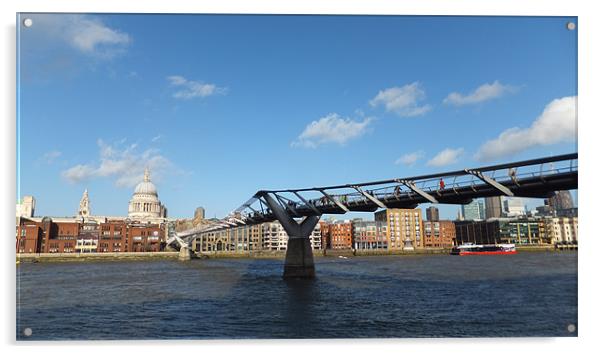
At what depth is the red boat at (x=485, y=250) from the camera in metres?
68.8

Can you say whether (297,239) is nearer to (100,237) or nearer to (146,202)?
(100,237)

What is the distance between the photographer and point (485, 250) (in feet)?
248

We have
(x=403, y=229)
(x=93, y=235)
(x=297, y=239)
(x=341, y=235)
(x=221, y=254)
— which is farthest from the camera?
(x=341, y=235)

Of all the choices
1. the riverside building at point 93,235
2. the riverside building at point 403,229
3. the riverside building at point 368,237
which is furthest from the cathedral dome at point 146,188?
the riverside building at point 403,229

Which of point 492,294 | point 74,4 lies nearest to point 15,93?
point 74,4

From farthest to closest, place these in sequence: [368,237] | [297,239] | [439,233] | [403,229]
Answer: [368,237], [403,229], [439,233], [297,239]

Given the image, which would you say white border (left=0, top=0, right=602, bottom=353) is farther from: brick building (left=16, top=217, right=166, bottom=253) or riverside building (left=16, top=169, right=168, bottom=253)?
brick building (left=16, top=217, right=166, bottom=253)

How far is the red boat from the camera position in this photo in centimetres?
6875

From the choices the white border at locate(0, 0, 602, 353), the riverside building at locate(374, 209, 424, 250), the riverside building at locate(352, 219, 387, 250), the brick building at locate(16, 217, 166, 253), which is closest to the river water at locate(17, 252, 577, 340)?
the white border at locate(0, 0, 602, 353)

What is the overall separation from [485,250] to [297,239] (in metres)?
58.2

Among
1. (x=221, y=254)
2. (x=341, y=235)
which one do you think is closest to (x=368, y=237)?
(x=341, y=235)

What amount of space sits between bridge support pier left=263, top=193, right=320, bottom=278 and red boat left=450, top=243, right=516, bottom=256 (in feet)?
165

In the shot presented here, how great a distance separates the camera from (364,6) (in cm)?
1011

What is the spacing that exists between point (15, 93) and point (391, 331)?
1106cm
